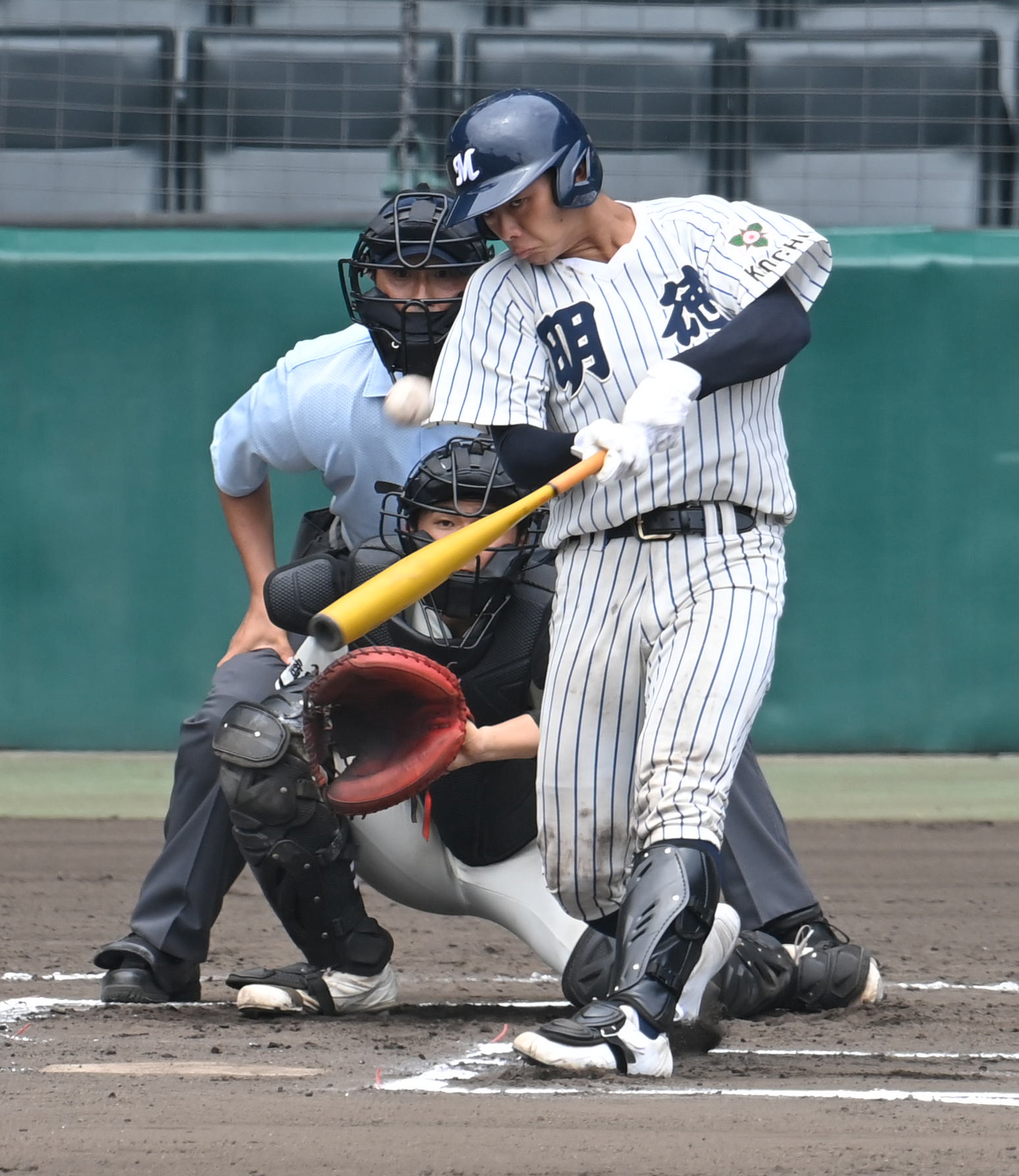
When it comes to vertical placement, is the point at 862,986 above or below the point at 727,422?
below

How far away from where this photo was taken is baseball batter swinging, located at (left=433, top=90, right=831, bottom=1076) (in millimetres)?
2764

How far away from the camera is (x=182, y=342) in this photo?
6.54m

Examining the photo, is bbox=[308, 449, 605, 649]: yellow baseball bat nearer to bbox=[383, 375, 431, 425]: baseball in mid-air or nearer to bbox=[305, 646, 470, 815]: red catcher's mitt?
bbox=[305, 646, 470, 815]: red catcher's mitt

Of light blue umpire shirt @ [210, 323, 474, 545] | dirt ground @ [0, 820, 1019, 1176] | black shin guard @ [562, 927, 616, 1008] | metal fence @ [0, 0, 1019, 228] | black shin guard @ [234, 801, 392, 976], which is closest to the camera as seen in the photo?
dirt ground @ [0, 820, 1019, 1176]

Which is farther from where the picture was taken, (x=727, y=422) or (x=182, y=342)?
(x=182, y=342)

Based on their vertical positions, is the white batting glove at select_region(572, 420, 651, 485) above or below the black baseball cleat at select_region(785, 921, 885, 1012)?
above

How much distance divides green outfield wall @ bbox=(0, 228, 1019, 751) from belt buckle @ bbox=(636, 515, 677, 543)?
3654 millimetres

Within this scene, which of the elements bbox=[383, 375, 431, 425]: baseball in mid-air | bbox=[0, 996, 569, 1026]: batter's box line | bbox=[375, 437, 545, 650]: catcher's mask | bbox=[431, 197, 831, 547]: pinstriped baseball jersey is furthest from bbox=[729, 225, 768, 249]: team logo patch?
bbox=[0, 996, 569, 1026]: batter's box line

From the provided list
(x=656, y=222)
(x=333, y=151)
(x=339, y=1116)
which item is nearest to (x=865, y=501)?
(x=333, y=151)

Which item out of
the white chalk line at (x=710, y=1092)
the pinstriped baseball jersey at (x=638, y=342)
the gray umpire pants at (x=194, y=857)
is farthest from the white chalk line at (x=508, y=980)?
the pinstriped baseball jersey at (x=638, y=342)

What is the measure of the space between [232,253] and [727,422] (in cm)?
401

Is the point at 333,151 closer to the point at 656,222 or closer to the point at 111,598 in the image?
the point at 111,598

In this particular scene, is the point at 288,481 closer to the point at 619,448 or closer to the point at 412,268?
the point at 412,268

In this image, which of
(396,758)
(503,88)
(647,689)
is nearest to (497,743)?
(396,758)
